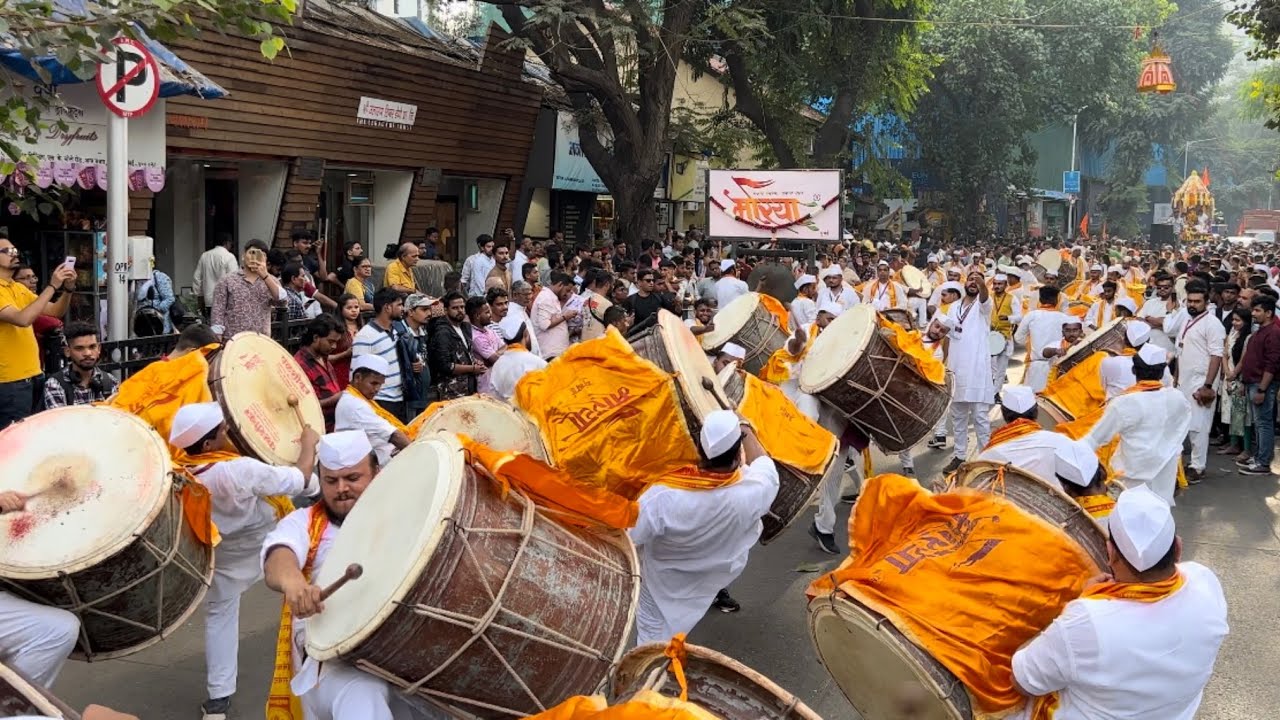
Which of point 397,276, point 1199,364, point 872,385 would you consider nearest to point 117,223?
point 397,276

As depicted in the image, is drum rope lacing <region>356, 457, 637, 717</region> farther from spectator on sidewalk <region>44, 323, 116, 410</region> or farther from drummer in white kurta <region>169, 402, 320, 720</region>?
spectator on sidewalk <region>44, 323, 116, 410</region>

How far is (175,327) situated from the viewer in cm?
1225

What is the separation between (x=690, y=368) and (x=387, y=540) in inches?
114

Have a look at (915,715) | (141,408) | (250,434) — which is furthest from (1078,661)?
(141,408)

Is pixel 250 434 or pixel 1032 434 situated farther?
pixel 1032 434

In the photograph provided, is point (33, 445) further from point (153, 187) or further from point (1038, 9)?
point (1038, 9)

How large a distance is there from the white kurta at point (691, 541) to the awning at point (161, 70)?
7.00 m

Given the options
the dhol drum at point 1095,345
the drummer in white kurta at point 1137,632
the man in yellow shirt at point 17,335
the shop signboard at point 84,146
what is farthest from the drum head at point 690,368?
the shop signboard at point 84,146

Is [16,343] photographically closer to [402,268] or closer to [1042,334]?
[402,268]

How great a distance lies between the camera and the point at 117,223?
932 centimetres

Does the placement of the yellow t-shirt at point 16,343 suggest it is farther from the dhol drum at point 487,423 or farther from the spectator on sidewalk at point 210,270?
the spectator on sidewalk at point 210,270

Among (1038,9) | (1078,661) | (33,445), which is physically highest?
(1038,9)

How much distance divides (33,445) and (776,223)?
13577mm

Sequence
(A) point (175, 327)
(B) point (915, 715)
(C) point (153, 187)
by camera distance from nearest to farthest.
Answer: (B) point (915, 715) → (A) point (175, 327) → (C) point (153, 187)
